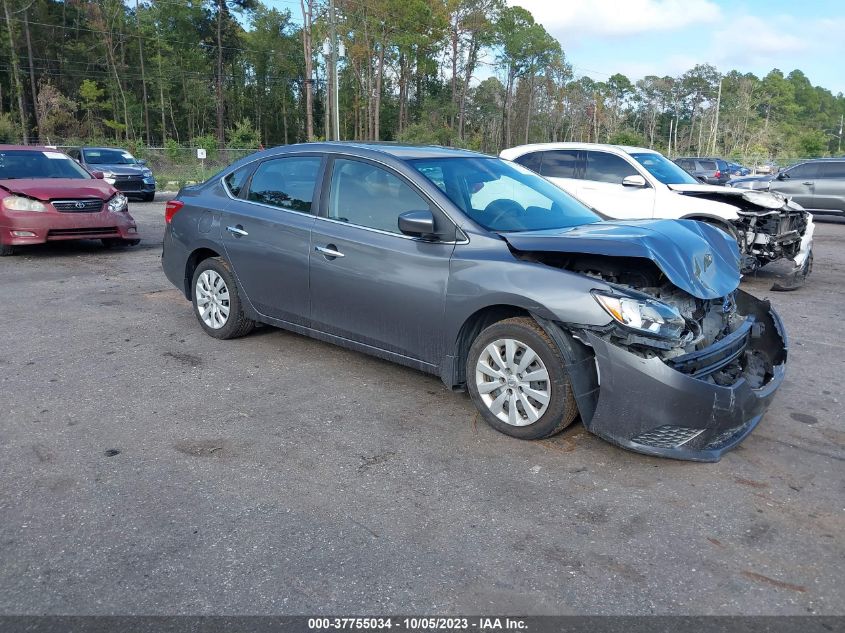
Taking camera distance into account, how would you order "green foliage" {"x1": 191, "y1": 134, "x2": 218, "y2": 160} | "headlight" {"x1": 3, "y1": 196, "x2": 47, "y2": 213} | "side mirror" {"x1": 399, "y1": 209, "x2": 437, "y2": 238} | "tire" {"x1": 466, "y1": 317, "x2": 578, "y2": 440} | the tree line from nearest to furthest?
"tire" {"x1": 466, "y1": 317, "x2": 578, "y2": 440}
"side mirror" {"x1": 399, "y1": 209, "x2": 437, "y2": 238}
"headlight" {"x1": 3, "y1": 196, "x2": 47, "y2": 213}
"green foliage" {"x1": 191, "y1": 134, "x2": 218, "y2": 160}
the tree line

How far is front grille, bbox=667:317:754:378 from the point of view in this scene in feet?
12.0

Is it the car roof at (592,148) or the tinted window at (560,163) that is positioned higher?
the car roof at (592,148)

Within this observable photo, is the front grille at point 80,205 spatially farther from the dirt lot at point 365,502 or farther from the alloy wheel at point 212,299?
the dirt lot at point 365,502

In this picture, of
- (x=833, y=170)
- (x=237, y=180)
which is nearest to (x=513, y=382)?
(x=237, y=180)

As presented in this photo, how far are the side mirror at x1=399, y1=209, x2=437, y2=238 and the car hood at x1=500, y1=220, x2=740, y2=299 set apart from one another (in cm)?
44

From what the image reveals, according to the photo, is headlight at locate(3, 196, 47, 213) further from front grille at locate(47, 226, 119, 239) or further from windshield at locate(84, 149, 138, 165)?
windshield at locate(84, 149, 138, 165)

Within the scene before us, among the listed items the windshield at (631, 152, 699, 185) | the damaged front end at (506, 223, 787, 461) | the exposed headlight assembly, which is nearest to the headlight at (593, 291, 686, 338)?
the damaged front end at (506, 223, 787, 461)

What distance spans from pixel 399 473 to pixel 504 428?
0.75 meters

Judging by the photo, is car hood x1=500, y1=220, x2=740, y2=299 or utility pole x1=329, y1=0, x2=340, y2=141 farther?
utility pole x1=329, y1=0, x2=340, y2=141

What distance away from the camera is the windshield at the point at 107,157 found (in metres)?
20.5

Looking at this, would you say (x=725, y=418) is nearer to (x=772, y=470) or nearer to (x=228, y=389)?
(x=772, y=470)

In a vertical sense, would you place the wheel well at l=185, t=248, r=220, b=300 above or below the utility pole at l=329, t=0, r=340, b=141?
below

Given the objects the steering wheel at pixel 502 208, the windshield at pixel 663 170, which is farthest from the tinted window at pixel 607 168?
the steering wheel at pixel 502 208

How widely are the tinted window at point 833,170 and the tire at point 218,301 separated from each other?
16.9m
